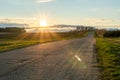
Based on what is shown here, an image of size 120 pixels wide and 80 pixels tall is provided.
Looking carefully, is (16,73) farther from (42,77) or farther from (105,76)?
(105,76)

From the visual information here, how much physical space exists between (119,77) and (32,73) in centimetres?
342

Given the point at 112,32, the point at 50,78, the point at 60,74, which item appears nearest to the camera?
the point at 50,78

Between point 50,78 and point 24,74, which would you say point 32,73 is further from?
point 50,78

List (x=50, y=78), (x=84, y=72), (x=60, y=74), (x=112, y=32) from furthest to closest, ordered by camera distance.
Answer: (x=112, y=32) → (x=84, y=72) → (x=60, y=74) → (x=50, y=78)


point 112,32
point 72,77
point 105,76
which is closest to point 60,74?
point 72,77

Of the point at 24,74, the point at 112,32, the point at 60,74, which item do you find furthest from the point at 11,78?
the point at 112,32

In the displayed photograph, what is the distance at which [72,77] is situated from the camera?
10961mm

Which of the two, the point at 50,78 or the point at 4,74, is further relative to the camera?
the point at 4,74

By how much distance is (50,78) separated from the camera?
34.8ft

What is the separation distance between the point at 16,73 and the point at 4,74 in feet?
1.65

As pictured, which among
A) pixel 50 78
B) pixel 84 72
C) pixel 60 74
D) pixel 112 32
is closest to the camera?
pixel 50 78

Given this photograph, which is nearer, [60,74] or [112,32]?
[60,74]

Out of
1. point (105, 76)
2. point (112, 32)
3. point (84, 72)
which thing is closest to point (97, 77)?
point (105, 76)

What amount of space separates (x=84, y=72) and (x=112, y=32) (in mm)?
84839
